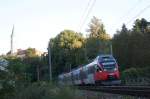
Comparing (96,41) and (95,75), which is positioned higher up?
(96,41)

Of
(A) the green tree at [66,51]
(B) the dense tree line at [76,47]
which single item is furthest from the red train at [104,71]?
(B) the dense tree line at [76,47]

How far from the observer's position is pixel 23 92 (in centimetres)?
2442

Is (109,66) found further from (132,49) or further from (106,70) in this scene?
(132,49)

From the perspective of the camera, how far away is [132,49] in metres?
90.0

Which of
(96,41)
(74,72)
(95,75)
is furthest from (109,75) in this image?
(96,41)

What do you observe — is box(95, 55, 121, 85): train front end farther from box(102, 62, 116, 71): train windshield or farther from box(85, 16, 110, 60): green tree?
box(85, 16, 110, 60): green tree

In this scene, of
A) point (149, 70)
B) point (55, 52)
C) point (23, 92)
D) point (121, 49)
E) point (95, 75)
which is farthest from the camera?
point (55, 52)

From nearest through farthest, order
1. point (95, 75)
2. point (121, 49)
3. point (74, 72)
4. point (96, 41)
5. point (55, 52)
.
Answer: point (95, 75) → point (74, 72) → point (121, 49) → point (55, 52) → point (96, 41)

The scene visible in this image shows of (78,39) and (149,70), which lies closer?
(149,70)

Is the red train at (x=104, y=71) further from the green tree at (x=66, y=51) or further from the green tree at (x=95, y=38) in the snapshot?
the green tree at (x=95, y=38)

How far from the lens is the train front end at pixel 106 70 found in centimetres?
4656

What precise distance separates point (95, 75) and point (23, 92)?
76.4 ft

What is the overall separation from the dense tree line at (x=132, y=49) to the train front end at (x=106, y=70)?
38182mm

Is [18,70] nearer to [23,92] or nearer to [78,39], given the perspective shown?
[23,92]
